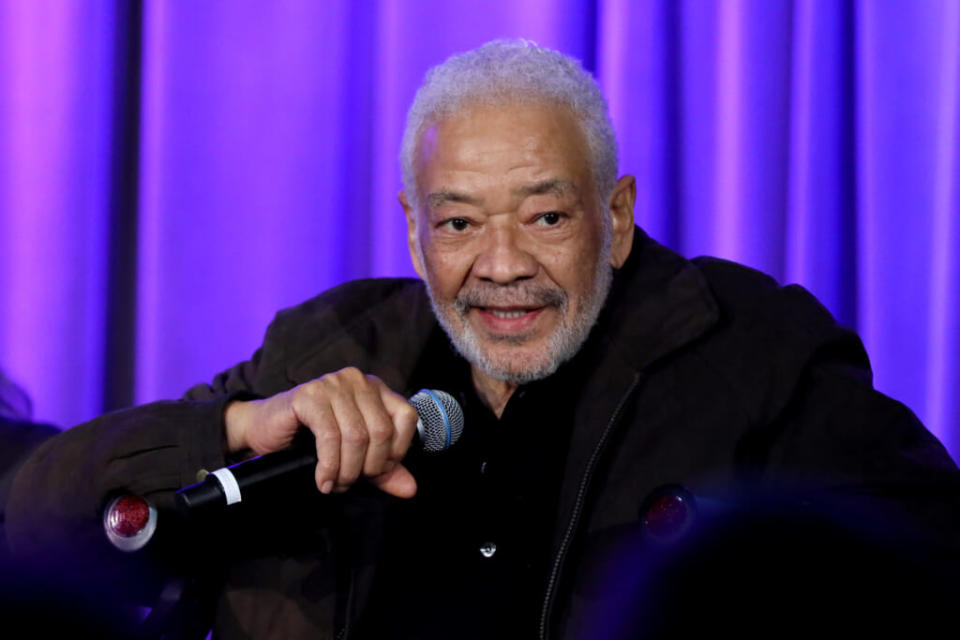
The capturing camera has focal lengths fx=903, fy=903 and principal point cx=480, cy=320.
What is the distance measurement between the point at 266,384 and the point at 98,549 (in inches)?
16.8

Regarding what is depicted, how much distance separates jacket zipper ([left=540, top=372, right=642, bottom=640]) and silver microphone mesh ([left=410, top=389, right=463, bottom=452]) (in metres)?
0.31

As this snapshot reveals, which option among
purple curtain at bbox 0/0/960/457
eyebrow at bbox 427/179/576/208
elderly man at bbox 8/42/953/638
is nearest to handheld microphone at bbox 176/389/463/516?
elderly man at bbox 8/42/953/638

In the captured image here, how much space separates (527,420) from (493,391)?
5.7 inches

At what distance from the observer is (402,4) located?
7.06 ft

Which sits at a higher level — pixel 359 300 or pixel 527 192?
pixel 527 192

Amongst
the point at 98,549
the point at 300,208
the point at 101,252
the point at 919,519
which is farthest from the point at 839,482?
the point at 101,252

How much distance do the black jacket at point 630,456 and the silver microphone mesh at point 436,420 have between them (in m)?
0.32

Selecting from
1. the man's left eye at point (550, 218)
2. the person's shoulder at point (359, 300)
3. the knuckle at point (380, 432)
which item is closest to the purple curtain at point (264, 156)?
the person's shoulder at point (359, 300)

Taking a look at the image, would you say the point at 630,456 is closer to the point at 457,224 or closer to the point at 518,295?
the point at 518,295

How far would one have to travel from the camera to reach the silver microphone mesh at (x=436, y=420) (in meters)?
1.16

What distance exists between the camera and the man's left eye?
4.96 ft

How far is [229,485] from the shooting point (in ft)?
3.19

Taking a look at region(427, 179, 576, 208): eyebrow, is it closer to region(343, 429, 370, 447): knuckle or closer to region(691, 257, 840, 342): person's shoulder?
region(691, 257, 840, 342): person's shoulder

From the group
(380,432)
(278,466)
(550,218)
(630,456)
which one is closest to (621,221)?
(550,218)
